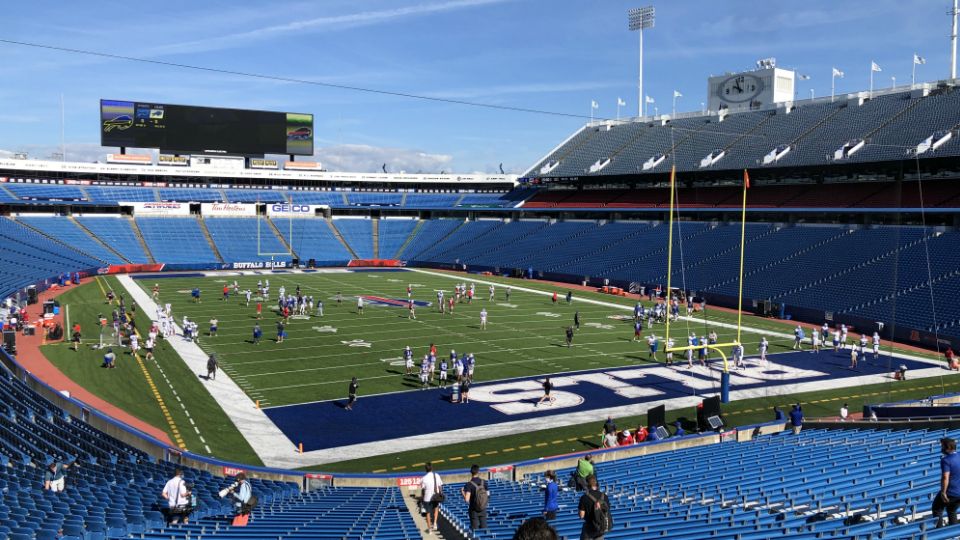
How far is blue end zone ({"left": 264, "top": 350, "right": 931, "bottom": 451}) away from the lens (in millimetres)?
19750

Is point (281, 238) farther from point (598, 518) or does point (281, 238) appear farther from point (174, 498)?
point (598, 518)

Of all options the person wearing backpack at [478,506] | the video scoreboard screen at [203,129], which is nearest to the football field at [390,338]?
the person wearing backpack at [478,506]

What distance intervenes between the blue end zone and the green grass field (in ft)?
3.73

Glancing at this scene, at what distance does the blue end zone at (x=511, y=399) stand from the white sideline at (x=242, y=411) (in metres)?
0.36

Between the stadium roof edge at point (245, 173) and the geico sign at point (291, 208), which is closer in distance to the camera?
the stadium roof edge at point (245, 173)

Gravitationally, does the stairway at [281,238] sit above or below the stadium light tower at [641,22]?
below

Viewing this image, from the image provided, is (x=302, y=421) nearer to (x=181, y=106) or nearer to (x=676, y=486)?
(x=676, y=486)

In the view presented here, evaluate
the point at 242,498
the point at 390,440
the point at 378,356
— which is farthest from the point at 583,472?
the point at 378,356

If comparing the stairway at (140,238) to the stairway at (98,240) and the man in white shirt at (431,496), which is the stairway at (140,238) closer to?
the stairway at (98,240)

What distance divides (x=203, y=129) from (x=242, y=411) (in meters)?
59.8

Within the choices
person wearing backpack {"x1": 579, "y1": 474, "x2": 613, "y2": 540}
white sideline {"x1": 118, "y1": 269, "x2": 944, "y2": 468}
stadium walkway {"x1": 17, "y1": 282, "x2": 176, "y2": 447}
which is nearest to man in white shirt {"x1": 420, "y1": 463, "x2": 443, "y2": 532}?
person wearing backpack {"x1": 579, "y1": 474, "x2": 613, "y2": 540}

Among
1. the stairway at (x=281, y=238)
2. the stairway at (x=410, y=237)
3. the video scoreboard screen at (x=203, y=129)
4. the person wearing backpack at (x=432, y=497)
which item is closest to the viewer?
the person wearing backpack at (x=432, y=497)

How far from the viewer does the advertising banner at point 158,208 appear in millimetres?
72750

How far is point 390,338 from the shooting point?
106ft
